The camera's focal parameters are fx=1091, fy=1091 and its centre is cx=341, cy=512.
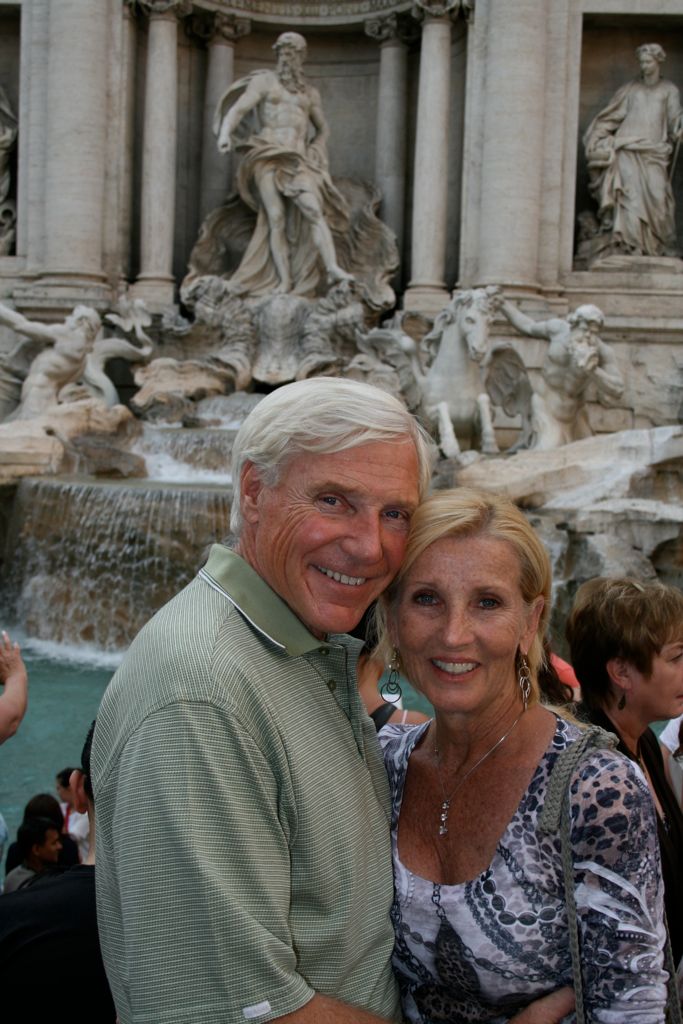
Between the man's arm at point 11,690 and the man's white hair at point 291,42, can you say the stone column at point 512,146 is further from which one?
the man's arm at point 11,690

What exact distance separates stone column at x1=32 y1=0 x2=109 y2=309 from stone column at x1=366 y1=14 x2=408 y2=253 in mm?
3185

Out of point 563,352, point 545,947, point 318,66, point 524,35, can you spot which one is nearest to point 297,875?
point 545,947

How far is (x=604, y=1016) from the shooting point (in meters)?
1.41

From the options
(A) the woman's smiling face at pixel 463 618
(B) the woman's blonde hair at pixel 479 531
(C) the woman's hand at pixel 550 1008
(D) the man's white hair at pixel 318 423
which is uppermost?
(D) the man's white hair at pixel 318 423

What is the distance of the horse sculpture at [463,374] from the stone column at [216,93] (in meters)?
4.50

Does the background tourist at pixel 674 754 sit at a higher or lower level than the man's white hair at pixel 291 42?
lower

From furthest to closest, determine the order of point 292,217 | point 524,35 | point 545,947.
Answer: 1. point 292,217
2. point 524,35
3. point 545,947

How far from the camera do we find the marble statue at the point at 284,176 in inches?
463

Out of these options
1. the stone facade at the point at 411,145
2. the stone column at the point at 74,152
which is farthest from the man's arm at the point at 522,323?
the stone column at the point at 74,152

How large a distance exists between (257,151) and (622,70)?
4.30 m

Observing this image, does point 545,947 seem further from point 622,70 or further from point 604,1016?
point 622,70

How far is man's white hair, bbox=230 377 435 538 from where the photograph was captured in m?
1.44

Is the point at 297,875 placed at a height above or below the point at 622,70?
below

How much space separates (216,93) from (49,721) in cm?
922
